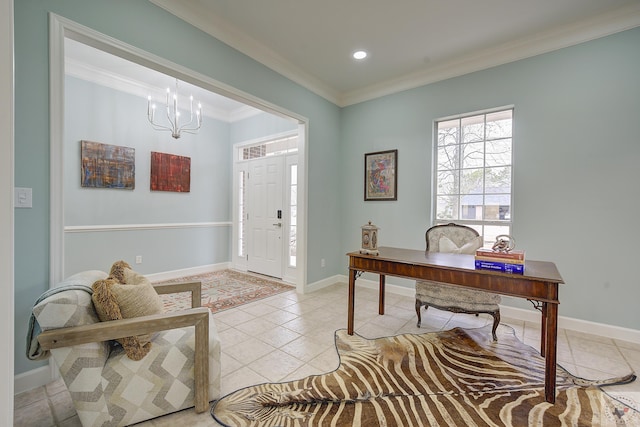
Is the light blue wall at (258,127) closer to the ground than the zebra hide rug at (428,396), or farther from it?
farther from it

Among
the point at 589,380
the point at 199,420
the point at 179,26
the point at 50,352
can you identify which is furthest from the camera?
the point at 179,26

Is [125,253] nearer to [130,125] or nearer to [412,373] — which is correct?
[130,125]

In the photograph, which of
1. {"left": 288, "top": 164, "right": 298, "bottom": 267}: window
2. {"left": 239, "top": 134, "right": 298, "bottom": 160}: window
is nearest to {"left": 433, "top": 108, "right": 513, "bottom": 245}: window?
{"left": 288, "top": 164, "right": 298, "bottom": 267}: window

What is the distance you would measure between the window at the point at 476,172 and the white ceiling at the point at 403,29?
66 centimetres

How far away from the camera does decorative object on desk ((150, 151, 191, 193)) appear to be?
4.25 metres

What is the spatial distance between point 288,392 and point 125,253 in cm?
346

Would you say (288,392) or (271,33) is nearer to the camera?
(288,392)

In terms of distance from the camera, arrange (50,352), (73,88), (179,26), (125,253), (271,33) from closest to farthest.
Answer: (50,352) < (179,26) < (271,33) < (73,88) < (125,253)

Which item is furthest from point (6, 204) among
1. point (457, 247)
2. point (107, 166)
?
point (107, 166)

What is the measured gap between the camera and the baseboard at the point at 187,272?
425cm

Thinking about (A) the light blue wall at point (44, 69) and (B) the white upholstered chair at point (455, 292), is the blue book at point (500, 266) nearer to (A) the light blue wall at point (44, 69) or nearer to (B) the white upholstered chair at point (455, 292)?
(B) the white upholstered chair at point (455, 292)

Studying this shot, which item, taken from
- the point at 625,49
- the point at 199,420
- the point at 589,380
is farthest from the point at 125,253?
the point at 625,49

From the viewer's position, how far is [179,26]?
2.41m

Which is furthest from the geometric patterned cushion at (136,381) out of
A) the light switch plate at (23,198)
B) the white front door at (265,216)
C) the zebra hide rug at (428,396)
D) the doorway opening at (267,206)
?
the white front door at (265,216)
